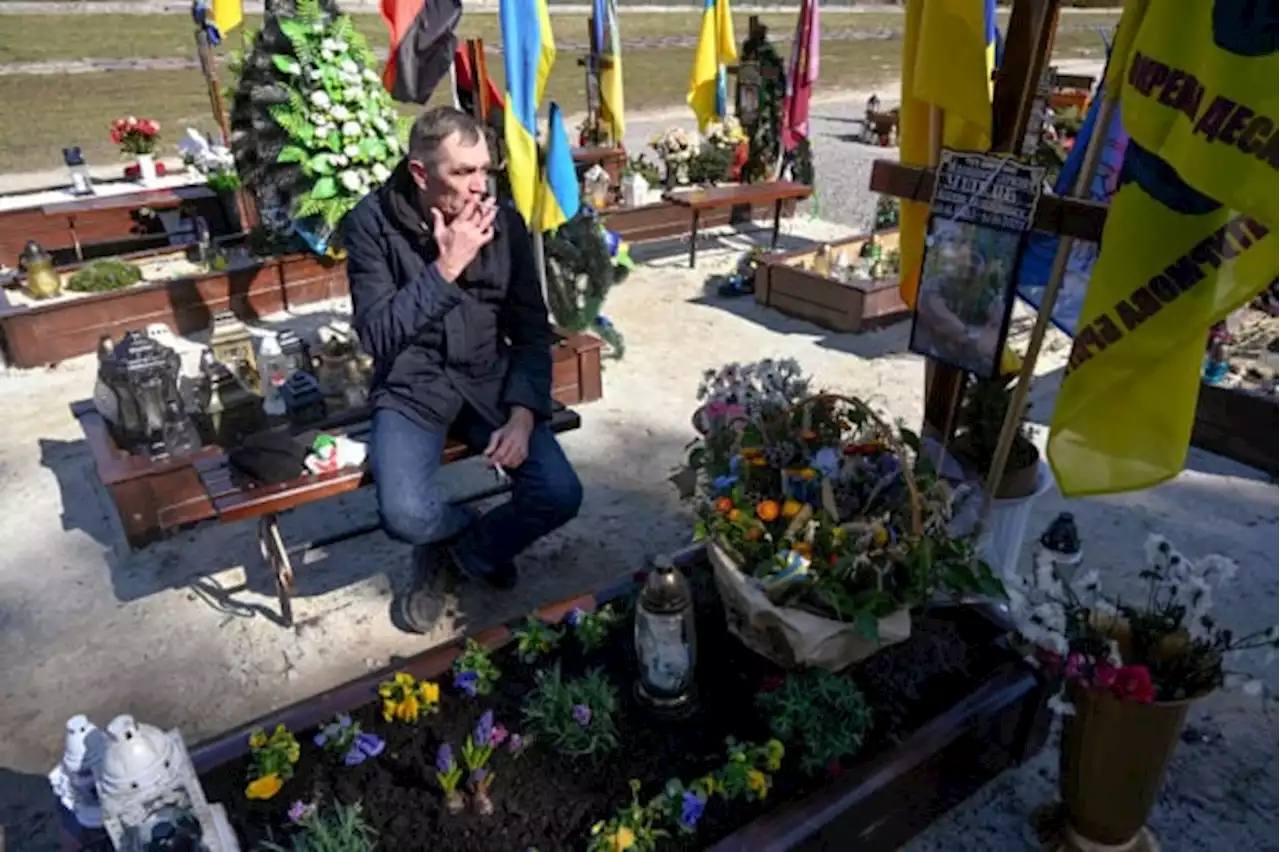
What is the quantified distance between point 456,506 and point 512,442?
367 millimetres

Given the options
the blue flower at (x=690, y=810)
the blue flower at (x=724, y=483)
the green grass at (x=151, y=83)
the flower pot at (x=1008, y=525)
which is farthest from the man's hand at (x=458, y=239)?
the green grass at (x=151, y=83)

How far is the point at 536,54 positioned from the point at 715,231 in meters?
4.85

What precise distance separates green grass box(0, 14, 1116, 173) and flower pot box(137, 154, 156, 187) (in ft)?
13.5

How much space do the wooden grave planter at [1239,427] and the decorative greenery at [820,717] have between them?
333cm

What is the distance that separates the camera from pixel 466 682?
2637 millimetres

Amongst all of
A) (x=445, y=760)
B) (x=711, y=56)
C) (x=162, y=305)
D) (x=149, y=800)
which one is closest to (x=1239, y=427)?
(x=445, y=760)

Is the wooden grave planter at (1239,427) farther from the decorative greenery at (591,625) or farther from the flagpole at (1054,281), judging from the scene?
the decorative greenery at (591,625)

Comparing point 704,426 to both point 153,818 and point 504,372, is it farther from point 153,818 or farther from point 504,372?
point 153,818

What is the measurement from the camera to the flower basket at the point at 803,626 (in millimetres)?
2387

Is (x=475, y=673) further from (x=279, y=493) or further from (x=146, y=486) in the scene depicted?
(x=146, y=486)

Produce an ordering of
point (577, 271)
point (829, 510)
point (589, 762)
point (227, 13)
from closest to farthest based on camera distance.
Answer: point (589, 762) → point (829, 510) → point (577, 271) → point (227, 13)

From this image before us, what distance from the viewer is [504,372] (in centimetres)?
362

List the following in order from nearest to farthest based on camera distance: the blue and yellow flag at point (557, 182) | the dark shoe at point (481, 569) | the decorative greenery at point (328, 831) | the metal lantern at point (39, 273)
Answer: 1. the decorative greenery at point (328, 831)
2. the dark shoe at point (481, 569)
3. the blue and yellow flag at point (557, 182)
4. the metal lantern at point (39, 273)

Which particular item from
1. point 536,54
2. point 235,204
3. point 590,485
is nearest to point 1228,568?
point 590,485
